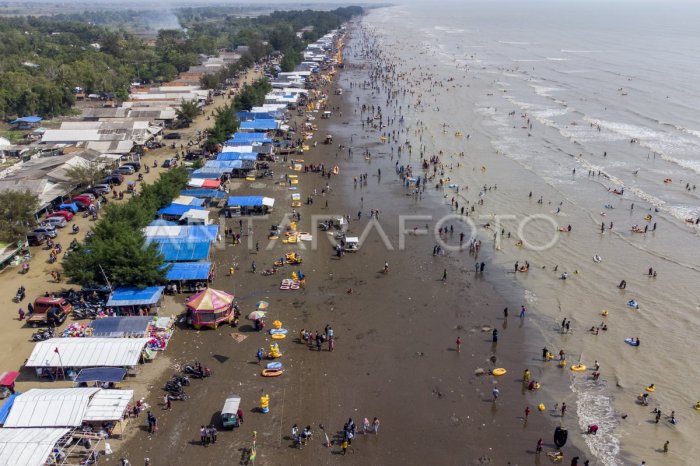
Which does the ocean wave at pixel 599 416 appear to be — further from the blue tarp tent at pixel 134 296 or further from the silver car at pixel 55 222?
the silver car at pixel 55 222

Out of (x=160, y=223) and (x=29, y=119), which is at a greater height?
(x=29, y=119)

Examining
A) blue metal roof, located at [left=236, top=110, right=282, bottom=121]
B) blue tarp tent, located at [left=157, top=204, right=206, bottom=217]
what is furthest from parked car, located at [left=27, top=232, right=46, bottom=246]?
blue metal roof, located at [left=236, top=110, right=282, bottom=121]

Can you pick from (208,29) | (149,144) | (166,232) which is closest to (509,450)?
(166,232)

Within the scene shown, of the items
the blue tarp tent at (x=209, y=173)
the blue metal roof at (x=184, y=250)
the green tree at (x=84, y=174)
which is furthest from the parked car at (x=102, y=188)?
the blue metal roof at (x=184, y=250)

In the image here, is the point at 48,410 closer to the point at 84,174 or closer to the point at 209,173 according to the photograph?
the point at 84,174

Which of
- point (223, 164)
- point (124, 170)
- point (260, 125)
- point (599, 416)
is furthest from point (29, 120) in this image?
point (599, 416)

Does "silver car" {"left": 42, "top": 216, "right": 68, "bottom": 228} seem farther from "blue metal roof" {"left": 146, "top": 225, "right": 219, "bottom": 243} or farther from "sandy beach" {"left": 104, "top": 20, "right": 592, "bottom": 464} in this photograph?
"sandy beach" {"left": 104, "top": 20, "right": 592, "bottom": 464}
